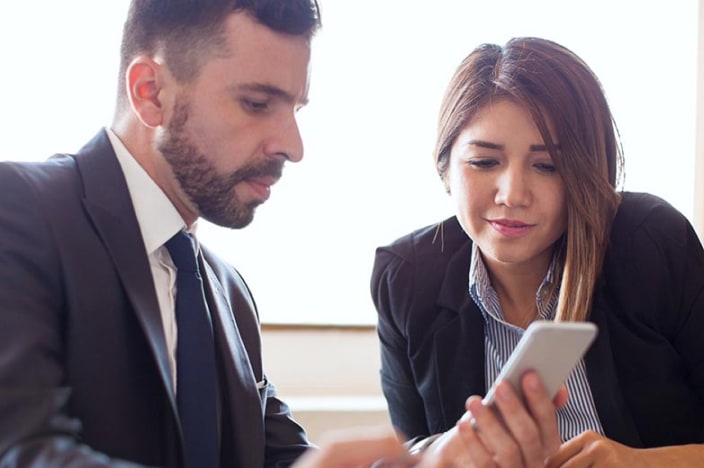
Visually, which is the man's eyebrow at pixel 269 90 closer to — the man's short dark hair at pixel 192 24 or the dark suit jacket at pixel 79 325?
the man's short dark hair at pixel 192 24

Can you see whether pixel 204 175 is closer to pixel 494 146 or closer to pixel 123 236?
pixel 123 236

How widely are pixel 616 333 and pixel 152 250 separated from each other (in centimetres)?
87

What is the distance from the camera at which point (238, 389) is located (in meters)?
1.41

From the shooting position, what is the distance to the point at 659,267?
1.69m

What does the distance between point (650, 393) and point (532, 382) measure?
61 cm

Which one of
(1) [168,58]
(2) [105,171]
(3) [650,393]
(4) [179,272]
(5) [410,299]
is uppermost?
(1) [168,58]

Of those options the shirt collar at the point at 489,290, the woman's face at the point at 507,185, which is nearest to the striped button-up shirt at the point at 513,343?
the shirt collar at the point at 489,290

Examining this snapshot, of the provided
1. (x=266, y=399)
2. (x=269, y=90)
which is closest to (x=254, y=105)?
(x=269, y=90)

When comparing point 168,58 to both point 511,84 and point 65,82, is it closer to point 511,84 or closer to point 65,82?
point 511,84

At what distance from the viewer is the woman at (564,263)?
1.65 meters

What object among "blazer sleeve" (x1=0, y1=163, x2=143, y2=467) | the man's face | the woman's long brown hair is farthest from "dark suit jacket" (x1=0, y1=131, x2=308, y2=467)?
the woman's long brown hair

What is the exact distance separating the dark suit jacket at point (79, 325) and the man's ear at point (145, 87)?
3.4 inches

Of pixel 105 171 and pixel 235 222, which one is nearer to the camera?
pixel 105 171

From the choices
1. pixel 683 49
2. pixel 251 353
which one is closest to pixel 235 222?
pixel 251 353
